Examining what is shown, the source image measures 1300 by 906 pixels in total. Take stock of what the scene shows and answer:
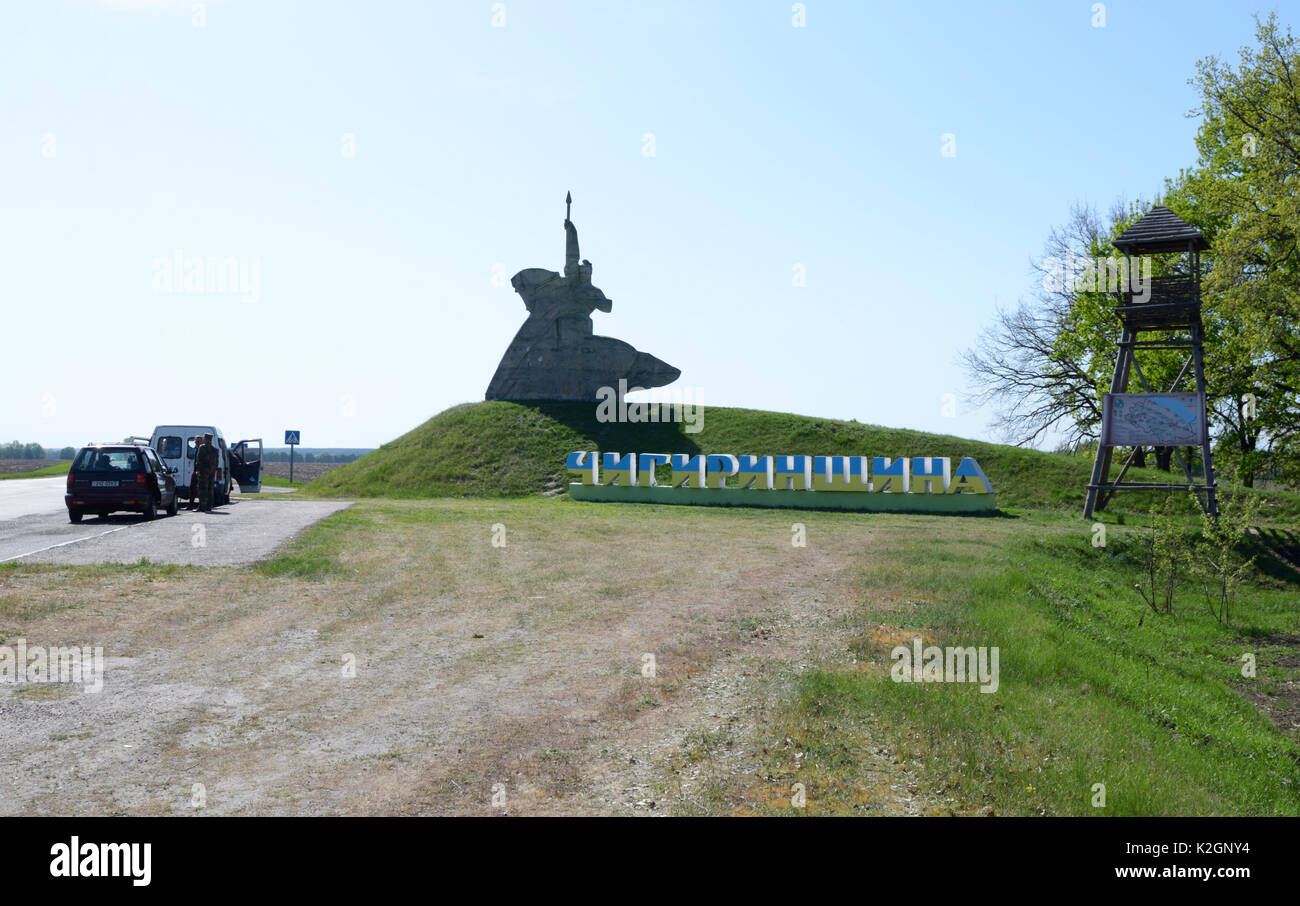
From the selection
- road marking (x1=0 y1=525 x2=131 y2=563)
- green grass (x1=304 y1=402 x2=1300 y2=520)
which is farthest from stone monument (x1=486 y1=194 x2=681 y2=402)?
road marking (x1=0 y1=525 x2=131 y2=563)

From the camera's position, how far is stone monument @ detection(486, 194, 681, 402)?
53531 mm

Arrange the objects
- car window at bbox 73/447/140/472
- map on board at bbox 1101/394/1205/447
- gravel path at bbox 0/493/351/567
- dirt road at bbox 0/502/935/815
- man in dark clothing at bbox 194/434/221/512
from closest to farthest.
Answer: dirt road at bbox 0/502/935/815 < gravel path at bbox 0/493/351/567 < car window at bbox 73/447/140/472 < man in dark clothing at bbox 194/434/221/512 < map on board at bbox 1101/394/1205/447

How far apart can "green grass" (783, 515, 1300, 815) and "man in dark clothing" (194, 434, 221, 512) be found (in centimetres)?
2001

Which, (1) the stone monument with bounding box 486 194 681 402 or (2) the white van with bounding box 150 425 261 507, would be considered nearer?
(2) the white van with bounding box 150 425 261 507

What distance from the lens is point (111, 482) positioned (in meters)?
23.4

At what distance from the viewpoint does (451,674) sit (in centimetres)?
1025

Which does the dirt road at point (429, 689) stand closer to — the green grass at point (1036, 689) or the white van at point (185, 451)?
the green grass at point (1036, 689)

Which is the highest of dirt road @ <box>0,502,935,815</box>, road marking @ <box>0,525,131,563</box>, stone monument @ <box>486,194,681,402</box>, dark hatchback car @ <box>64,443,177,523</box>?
stone monument @ <box>486,194,681,402</box>

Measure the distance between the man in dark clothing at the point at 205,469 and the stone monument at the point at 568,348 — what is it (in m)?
28.4

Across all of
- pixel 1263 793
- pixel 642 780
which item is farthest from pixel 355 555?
pixel 1263 793

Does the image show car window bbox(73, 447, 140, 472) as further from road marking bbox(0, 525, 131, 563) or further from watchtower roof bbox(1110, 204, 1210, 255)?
watchtower roof bbox(1110, 204, 1210, 255)

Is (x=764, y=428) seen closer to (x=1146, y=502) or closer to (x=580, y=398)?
(x=580, y=398)

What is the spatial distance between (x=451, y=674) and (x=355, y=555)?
30.2ft
